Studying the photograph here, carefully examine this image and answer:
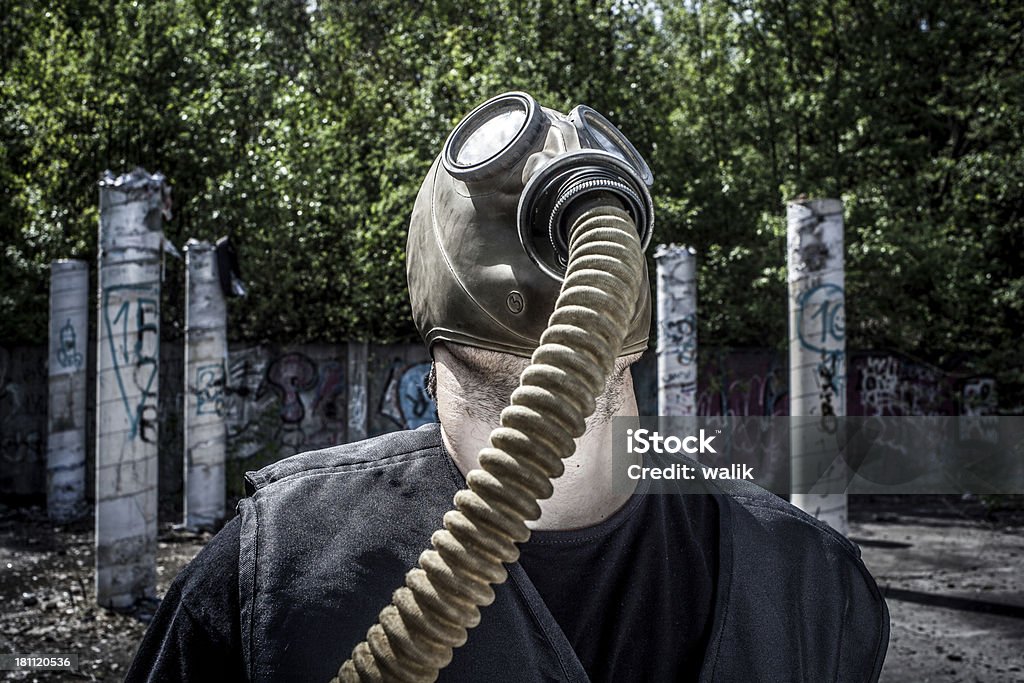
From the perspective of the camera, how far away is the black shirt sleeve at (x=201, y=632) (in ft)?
4.43

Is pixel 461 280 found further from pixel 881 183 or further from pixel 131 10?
pixel 131 10

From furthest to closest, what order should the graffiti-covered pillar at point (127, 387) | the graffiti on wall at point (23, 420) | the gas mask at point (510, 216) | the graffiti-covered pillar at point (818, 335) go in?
the graffiti on wall at point (23, 420), the graffiti-covered pillar at point (818, 335), the graffiti-covered pillar at point (127, 387), the gas mask at point (510, 216)

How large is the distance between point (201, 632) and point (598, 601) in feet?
1.87

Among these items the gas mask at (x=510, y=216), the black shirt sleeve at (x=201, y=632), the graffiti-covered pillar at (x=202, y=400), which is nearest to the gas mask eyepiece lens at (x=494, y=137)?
the gas mask at (x=510, y=216)

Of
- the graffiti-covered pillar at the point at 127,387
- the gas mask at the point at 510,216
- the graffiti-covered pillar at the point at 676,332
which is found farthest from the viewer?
the graffiti-covered pillar at the point at 676,332

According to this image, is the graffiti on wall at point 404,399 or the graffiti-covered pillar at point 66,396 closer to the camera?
the graffiti-covered pillar at point 66,396

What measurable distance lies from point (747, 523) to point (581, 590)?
0.96 feet

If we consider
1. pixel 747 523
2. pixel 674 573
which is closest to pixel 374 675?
pixel 674 573

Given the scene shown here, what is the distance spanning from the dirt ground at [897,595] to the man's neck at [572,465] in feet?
17.7

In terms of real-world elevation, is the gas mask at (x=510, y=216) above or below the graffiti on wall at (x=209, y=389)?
above

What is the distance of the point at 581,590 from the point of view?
1448 millimetres

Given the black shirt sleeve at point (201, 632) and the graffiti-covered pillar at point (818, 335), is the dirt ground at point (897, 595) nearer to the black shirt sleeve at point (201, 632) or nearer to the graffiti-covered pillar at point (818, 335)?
the graffiti-covered pillar at point (818, 335)

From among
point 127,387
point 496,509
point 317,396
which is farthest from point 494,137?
point 317,396

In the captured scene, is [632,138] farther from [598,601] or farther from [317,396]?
[598,601]
